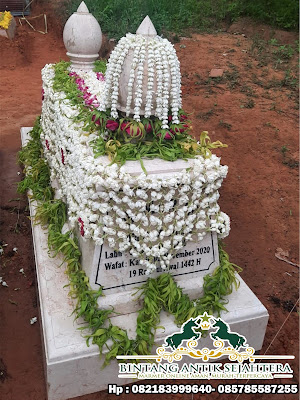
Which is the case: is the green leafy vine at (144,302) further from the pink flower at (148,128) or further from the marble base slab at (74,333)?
the pink flower at (148,128)

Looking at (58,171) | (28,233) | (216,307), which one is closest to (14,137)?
(28,233)

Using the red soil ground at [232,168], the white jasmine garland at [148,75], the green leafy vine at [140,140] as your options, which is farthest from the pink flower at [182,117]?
the red soil ground at [232,168]

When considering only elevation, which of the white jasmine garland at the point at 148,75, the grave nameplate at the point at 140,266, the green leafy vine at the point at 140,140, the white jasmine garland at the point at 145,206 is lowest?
the grave nameplate at the point at 140,266

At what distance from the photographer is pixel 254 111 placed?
7891 mm

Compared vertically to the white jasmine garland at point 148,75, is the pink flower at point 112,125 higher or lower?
lower

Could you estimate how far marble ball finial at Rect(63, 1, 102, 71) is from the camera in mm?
4297

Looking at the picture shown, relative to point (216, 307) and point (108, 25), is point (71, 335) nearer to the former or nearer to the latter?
point (216, 307)

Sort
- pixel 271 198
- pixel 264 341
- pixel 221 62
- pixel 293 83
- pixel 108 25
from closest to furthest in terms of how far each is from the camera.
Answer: pixel 264 341
pixel 271 198
pixel 293 83
pixel 221 62
pixel 108 25

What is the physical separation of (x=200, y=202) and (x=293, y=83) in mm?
7422

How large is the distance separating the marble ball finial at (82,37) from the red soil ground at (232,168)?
1837mm

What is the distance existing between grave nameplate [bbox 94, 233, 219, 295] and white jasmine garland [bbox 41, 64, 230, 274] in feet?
0.24

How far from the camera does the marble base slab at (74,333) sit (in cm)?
263

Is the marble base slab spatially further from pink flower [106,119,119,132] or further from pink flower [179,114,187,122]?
pink flower [179,114,187,122]

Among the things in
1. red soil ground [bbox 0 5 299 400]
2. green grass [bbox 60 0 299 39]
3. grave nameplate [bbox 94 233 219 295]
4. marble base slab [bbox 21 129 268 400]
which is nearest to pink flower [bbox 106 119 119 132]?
grave nameplate [bbox 94 233 219 295]
